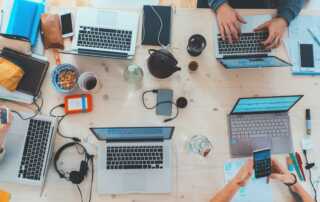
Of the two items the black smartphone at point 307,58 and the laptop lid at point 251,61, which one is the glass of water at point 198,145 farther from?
the black smartphone at point 307,58

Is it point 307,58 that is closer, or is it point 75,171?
point 75,171

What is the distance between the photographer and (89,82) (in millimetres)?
1412

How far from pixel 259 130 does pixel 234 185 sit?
0.85ft

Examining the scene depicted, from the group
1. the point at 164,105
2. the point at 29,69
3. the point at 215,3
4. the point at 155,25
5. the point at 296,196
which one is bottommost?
the point at 296,196

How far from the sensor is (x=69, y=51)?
144 centimetres

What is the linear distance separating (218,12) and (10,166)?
1.08 meters

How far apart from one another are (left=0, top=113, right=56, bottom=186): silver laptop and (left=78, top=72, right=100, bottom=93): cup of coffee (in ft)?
0.61

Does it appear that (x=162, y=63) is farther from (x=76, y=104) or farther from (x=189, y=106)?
(x=76, y=104)

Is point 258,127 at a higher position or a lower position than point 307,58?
lower

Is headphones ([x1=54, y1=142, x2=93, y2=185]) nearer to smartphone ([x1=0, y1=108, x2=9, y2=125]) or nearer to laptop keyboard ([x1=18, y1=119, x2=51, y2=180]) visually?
laptop keyboard ([x1=18, y1=119, x2=51, y2=180])

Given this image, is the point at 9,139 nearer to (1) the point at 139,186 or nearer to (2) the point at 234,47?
(1) the point at 139,186

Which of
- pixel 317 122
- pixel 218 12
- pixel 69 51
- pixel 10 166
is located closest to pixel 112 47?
pixel 69 51

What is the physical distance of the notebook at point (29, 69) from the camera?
1.41 meters

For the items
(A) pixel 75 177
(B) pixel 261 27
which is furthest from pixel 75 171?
(B) pixel 261 27
